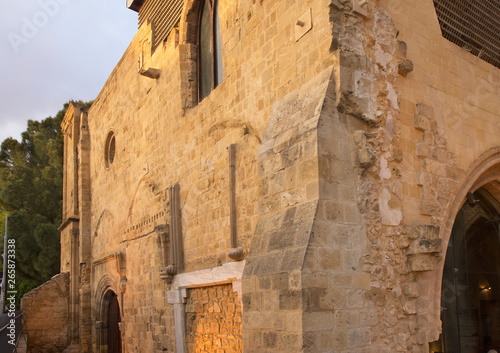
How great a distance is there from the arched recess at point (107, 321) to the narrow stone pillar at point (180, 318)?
15.2 feet

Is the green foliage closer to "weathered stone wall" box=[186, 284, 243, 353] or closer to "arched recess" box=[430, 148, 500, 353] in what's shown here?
"weathered stone wall" box=[186, 284, 243, 353]

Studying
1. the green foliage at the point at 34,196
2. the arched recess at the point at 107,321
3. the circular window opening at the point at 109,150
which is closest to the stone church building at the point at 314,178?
the arched recess at the point at 107,321

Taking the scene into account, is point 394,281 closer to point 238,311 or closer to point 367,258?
point 367,258

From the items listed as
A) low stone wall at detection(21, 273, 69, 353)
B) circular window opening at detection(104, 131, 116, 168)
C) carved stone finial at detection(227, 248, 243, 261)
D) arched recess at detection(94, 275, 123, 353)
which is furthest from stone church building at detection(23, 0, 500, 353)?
low stone wall at detection(21, 273, 69, 353)

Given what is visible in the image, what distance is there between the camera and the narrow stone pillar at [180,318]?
743 centimetres

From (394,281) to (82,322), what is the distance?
10.4 metres

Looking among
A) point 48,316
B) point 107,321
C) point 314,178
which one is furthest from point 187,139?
point 48,316

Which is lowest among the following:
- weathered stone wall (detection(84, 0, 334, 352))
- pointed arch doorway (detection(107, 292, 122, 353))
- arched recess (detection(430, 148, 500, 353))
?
pointed arch doorway (detection(107, 292, 122, 353))

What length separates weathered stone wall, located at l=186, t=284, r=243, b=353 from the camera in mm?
6242

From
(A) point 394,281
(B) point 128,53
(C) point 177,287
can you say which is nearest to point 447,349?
(A) point 394,281

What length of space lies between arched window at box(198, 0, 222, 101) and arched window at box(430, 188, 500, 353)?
12.6ft

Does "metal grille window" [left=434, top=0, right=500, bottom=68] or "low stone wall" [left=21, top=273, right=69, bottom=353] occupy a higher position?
"metal grille window" [left=434, top=0, right=500, bottom=68]

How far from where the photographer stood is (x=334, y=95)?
459cm

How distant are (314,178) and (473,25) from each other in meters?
3.92
